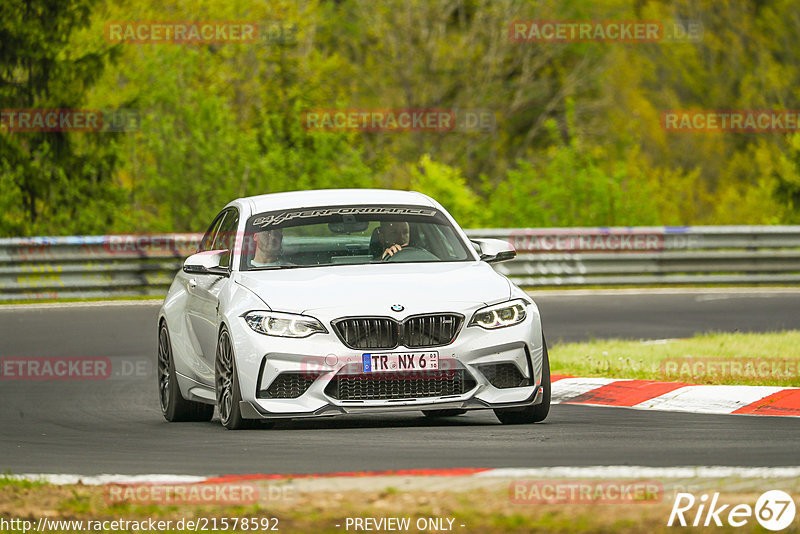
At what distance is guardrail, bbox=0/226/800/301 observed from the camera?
79.8ft

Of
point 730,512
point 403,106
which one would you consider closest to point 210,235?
point 730,512

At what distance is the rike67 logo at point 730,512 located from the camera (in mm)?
5934

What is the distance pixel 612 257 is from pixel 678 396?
14244 millimetres

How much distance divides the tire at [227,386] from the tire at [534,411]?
1.60 m

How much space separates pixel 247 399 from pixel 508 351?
5.25ft

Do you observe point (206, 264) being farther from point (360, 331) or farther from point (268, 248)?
point (360, 331)

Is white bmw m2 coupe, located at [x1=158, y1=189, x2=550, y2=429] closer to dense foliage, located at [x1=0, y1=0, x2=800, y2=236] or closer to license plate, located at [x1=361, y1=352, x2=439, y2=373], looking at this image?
license plate, located at [x1=361, y1=352, x2=439, y2=373]

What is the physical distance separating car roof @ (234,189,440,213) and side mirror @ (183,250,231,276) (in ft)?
1.60

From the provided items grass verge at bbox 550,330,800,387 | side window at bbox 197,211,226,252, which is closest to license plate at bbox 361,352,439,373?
side window at bbox 197,211,226,252

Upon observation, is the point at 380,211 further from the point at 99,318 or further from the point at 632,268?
the point at 632,268

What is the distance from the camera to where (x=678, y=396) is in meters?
11.4

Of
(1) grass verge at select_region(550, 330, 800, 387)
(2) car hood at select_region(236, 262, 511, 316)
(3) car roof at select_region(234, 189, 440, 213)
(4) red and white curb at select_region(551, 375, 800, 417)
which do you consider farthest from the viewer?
(1) grass verge at select_region(550, 330, 800, 387)

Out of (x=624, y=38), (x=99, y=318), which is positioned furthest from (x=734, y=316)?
(x=624, y=38)

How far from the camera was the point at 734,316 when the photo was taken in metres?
20.2
